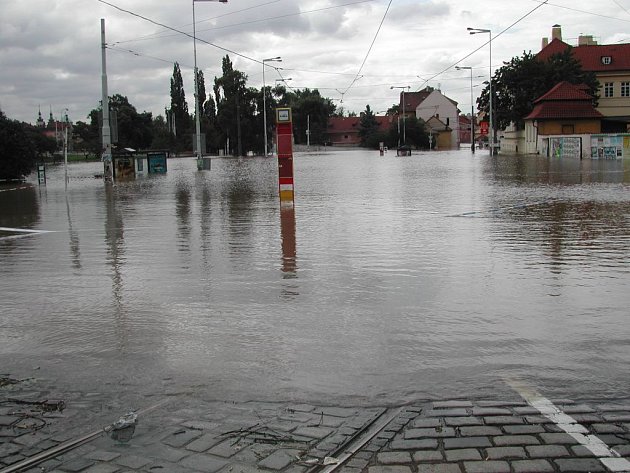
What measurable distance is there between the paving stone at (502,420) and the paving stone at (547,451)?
36 centimetres

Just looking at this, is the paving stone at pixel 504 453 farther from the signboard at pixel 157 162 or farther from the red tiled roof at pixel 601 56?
the red tiled roof at pixel 601 56

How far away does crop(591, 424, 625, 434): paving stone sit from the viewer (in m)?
4.28

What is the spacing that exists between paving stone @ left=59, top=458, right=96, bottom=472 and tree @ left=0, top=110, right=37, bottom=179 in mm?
32812

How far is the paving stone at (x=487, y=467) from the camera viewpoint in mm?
3836

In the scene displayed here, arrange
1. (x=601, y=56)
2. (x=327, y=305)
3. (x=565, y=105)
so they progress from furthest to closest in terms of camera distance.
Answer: (x=601, y=56) < (x=565, y=105) < (x=327, y=305)

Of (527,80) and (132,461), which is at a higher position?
(527,80)

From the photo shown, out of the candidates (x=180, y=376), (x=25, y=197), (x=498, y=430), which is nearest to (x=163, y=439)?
(x=180, y=376)

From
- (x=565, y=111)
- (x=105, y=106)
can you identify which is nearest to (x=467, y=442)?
(x=105, y=106)

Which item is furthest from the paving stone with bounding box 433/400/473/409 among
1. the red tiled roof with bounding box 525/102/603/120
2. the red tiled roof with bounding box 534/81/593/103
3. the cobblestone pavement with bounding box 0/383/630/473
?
the red tiled roof with bounding box 534/81/593/103

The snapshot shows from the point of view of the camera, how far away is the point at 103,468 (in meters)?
3.98

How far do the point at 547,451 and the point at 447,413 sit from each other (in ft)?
2.54

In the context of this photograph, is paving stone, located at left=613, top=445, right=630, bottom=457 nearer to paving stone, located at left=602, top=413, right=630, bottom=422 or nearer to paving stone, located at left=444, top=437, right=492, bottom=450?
paving stone, located at left=602, top=413, right=630, bottom=422

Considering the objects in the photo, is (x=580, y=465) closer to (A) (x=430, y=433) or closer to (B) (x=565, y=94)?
(A) (x=430, y=433)

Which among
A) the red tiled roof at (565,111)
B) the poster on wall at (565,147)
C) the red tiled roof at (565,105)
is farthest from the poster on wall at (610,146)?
the red tiled roof at (565,105)
